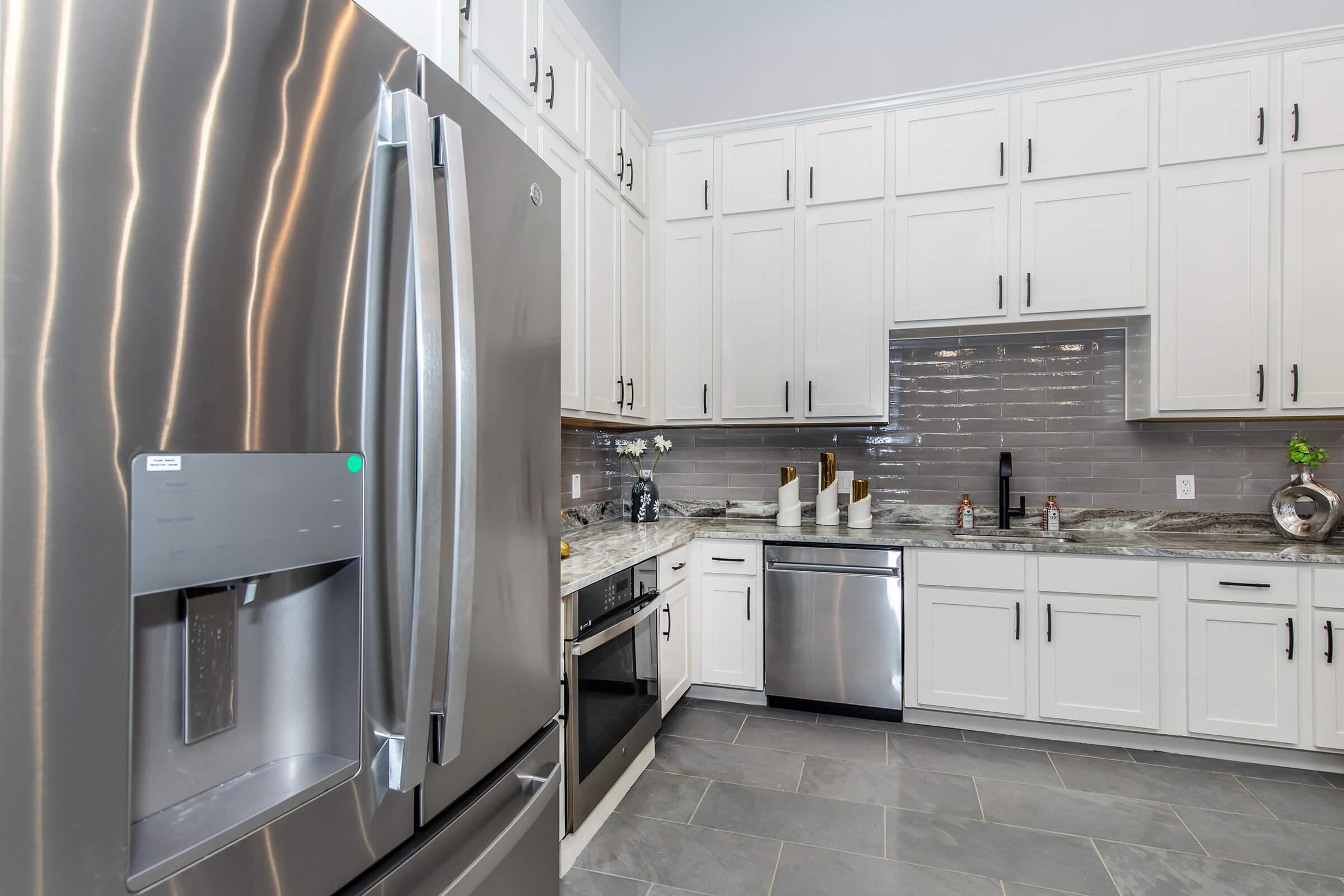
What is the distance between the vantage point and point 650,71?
390cm

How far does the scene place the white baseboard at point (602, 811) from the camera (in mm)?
1929

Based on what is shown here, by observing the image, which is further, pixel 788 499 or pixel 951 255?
pixel 788 499

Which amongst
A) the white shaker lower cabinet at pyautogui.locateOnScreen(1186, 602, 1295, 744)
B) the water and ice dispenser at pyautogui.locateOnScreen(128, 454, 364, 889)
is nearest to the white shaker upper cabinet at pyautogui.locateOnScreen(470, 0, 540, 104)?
the water and ice dispenser at pyautogui.locateOnScreen(128, 454, 364, 889)

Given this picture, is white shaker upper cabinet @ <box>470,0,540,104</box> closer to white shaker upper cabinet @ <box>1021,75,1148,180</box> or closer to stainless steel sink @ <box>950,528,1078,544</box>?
white shaker upper cabinet @ <box>1021,75,1148,180</box>

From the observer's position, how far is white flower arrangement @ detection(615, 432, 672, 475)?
3.40m

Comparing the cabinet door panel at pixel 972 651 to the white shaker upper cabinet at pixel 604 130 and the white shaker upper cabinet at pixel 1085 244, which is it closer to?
the white shaker upper cabinet at pixel 1085 244

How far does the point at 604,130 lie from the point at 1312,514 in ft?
11.1

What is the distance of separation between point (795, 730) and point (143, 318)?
282 centimetres

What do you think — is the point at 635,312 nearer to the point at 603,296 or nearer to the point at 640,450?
the point at 603,296

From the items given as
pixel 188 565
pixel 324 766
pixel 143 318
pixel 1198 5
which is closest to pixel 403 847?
pixel 324 766

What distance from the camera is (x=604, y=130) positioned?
2.81 m

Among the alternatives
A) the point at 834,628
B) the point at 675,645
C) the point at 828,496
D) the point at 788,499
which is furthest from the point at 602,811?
the point at 828,496

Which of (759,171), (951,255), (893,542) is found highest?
(759,171)

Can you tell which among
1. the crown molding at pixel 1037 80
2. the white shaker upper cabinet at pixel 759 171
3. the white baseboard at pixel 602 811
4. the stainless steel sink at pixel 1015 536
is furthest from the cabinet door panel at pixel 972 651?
the crown molding at pixel 1037 80
